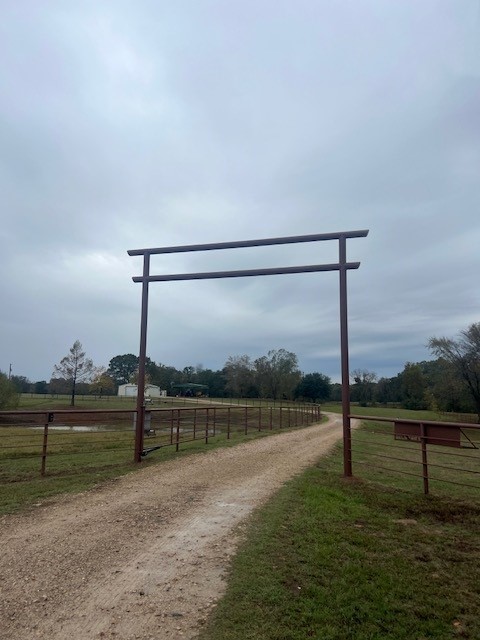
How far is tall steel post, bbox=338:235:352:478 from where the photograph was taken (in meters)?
7.93

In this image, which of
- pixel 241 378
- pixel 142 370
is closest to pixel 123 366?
pixel 241 378

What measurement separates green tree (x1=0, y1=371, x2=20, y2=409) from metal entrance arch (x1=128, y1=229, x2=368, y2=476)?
27.6 m

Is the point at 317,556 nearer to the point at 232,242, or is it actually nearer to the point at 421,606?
the point at 421,606

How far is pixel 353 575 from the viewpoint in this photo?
365cm

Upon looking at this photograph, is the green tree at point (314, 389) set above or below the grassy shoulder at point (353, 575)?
above

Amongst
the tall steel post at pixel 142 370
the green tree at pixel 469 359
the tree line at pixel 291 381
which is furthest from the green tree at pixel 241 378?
the tall steel post at pixel 142 370

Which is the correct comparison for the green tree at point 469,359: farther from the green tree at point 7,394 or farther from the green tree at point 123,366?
the green tree at point 123,366

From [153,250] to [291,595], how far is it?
8020 mm

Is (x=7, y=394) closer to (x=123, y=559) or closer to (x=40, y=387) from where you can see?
(x=123, y=559)

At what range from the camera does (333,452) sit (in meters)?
13.1

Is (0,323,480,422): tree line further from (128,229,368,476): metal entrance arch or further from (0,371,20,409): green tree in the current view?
(128,229,368,476): metal entrance arch

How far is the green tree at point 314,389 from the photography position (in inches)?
3009

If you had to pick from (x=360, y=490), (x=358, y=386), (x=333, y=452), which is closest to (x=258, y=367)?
(x=358, y=386)

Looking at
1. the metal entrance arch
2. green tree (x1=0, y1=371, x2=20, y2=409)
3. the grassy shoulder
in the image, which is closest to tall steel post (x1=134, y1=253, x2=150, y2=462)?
the metal entrance arch
